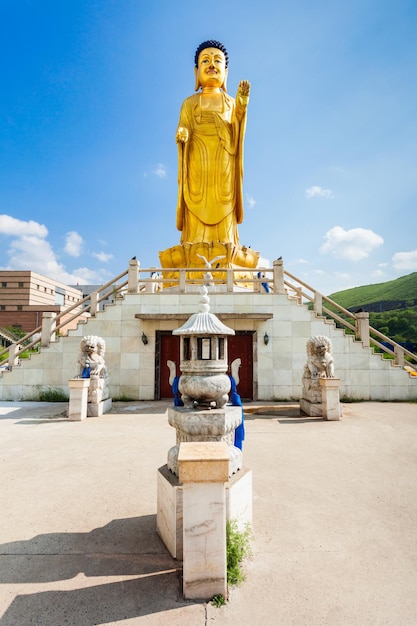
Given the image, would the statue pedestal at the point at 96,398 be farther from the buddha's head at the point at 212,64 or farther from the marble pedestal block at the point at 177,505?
the buddha's head at the point at 212,64

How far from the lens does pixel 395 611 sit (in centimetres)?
239

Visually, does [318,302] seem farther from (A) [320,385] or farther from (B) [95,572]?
(B) [95,572]

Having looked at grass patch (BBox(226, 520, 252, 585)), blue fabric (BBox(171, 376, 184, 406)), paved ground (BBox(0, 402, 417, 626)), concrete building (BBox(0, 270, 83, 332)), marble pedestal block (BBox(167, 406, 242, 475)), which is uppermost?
concrete building (BBox(0, 270, 83, 332))

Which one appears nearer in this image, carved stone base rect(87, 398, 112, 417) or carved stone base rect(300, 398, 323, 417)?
carved stone base rect(300, 398, 323, 417)

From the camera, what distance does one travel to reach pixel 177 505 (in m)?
2.97

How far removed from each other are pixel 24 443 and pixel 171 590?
5.20m

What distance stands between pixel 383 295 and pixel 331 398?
5753 centimetres

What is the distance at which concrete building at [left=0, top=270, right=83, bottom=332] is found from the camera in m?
35.0

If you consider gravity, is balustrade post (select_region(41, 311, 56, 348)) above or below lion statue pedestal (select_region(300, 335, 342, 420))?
above

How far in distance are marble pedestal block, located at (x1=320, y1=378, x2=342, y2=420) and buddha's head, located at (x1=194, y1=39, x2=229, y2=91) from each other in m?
16.3

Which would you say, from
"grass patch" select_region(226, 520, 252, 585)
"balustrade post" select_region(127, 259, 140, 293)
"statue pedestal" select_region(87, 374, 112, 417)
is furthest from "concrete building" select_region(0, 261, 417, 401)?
"grass patch" select_region(226, 520, 252, 585)

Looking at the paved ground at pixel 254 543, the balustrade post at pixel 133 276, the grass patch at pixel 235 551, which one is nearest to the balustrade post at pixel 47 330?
the balustrade post at pixel 133 276

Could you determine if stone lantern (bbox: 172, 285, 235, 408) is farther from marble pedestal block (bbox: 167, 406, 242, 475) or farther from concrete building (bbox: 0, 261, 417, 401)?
concrete building (bbox: 0, 261, 417, 401)

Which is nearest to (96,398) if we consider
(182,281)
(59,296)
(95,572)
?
(182,281)
